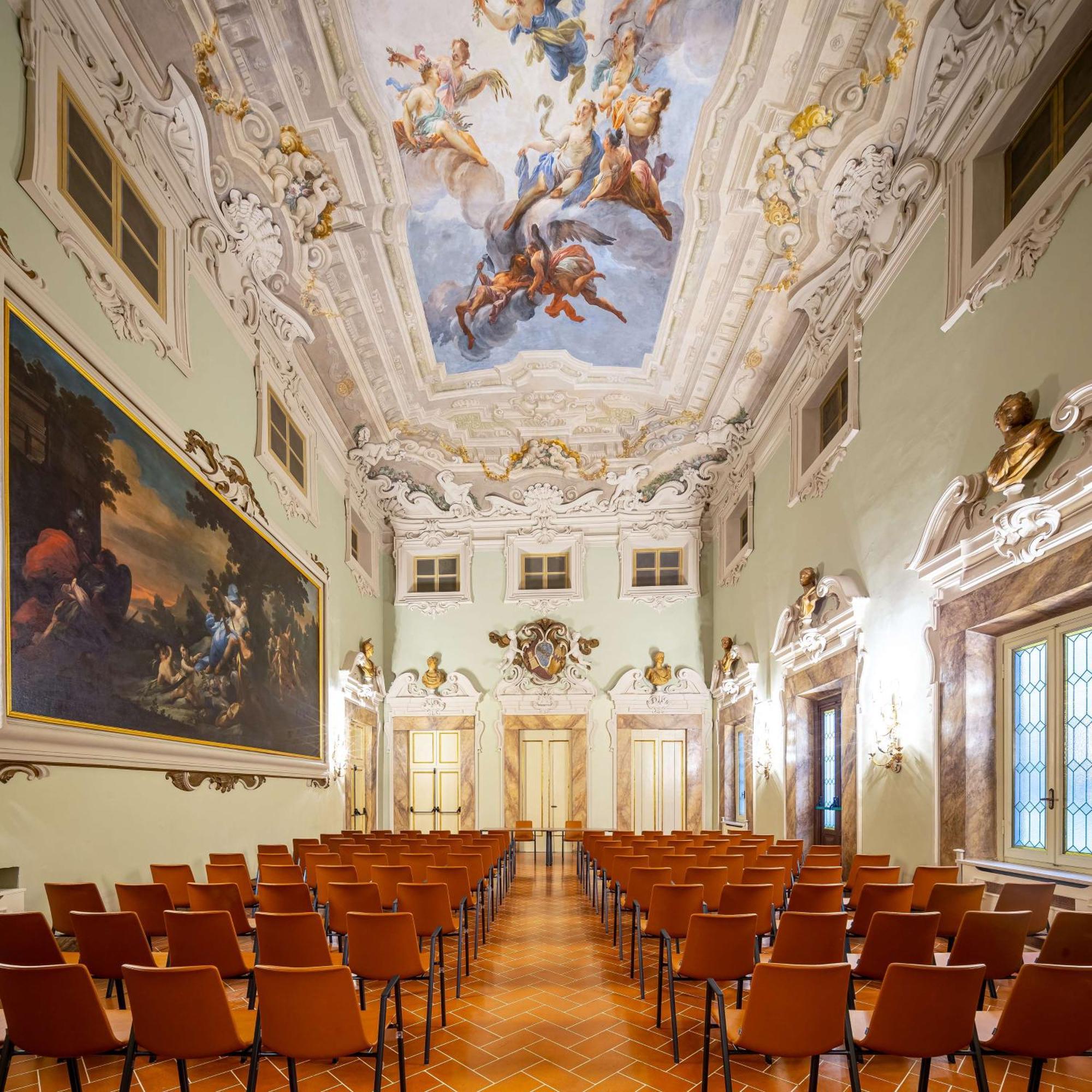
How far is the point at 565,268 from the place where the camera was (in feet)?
36.6

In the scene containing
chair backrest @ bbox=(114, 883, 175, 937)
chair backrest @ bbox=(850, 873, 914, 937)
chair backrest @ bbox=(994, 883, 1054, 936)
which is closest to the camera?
chair backrest @ bbox=(994, 883, 1054, 936)

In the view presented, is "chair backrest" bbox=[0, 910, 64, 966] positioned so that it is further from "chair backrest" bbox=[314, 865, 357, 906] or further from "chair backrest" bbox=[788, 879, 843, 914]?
"chair backrest" bbox=[788, 879, 843, 914]

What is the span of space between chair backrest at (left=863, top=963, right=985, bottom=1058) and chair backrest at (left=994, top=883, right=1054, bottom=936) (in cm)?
206

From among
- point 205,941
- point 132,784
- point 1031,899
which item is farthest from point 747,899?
point 132,784

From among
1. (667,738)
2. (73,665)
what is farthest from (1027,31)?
(667,738)

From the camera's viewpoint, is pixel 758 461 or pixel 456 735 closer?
pixel 758 461

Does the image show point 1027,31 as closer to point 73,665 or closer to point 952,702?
point 952,702

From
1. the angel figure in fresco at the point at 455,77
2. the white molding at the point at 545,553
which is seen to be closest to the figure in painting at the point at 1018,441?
the angel figure in fresco at the point at 455,77

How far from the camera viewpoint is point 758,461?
14.1m

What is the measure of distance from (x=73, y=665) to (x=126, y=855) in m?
1.76

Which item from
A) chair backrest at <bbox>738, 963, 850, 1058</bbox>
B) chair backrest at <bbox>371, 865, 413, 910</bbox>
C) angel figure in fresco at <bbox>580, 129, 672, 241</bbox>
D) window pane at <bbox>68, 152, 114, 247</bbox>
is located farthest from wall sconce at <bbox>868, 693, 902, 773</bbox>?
window pane at <bbox>68, 152, 114, 247</bbox>

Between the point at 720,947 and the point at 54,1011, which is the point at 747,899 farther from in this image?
the point at 54,1011

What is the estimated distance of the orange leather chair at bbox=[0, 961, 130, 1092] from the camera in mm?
2963

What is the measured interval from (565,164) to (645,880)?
7.27 metres
